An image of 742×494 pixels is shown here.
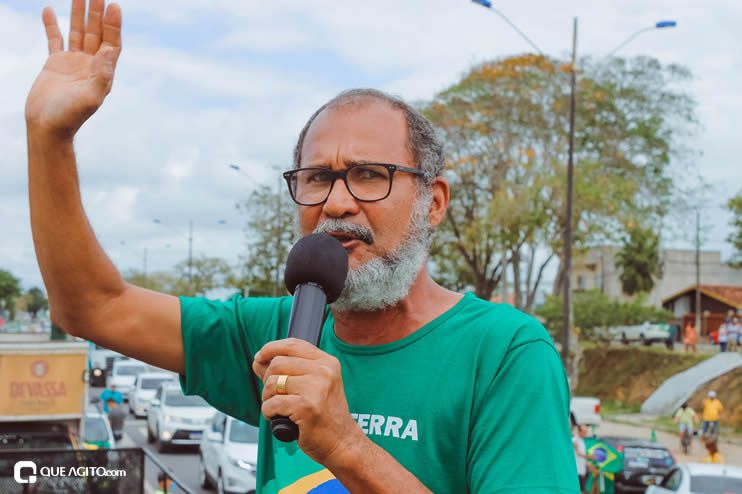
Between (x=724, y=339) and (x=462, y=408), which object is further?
→ (x=724, y=339)

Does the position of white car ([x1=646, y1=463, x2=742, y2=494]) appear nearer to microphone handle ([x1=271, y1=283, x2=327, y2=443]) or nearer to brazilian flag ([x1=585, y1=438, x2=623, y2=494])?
brazilian flag ([x1=585, y1=438, x2=623, y2=494])

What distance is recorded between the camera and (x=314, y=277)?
1773 millimetres

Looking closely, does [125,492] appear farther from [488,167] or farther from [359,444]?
[488,167]

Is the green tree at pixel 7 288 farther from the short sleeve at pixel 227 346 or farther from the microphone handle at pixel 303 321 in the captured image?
the microphone handle at pixel 303 321

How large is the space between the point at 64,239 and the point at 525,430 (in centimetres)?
108

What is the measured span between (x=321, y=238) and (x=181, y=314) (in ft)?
1.86

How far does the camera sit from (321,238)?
1.85 m

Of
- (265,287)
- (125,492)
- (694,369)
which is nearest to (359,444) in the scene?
(125,492)

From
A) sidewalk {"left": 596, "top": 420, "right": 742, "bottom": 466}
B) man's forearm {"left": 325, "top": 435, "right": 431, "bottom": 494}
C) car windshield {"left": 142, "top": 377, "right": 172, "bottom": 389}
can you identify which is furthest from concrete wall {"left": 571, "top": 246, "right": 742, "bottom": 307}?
man's forearm {"left": 325, "top": 435, "right": 431, "bottom": 494}

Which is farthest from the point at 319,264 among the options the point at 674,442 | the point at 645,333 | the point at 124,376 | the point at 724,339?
the point at 645,333

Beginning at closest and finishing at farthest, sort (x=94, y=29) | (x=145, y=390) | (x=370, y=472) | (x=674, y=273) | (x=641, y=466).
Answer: (x=370, y=472)
(x=94, y=29)
(x=641, y=466)
(x=145, y=390)
(x=674, y=273)

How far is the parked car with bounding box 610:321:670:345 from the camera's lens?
39.8 metres

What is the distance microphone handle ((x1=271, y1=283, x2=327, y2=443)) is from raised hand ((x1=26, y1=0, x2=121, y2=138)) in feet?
1.91

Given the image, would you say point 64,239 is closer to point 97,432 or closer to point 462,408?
point 462,408
